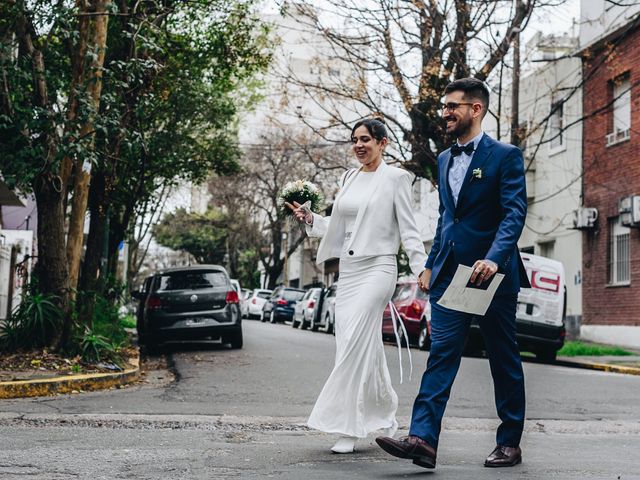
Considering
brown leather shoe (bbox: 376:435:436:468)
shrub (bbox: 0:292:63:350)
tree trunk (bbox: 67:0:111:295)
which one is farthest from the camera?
tree trunk (bbox: 67:0:111:295)

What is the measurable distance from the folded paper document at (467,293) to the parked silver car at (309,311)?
26340 mm

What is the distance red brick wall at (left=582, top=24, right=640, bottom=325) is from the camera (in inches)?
888

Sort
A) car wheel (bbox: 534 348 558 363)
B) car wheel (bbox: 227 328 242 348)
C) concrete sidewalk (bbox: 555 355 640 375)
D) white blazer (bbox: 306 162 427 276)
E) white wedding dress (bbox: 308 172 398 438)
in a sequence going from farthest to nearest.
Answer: car wheel (bbox: 534 348 558 363), car wheel (bbox: 227 328 242 348), concrete sidewalk (bbox: 555 355 640 375), white blazer (bbox: 306 162 427 276), white wedding dress (bbox: 308 172 398 438)

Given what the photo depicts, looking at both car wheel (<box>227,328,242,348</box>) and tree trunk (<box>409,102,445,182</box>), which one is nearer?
car wheel (<box>227,328,242,348</box>)

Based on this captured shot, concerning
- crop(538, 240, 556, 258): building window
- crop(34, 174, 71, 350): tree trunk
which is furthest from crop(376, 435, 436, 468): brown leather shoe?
crop(538, 240, 556, 258): building window

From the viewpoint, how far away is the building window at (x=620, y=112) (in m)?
23.2

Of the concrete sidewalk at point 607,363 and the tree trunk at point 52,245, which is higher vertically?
the tree trunk at point 52,245

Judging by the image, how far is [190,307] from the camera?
57.6 ft

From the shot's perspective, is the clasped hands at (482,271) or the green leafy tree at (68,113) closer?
the clasped hands at (482,271)

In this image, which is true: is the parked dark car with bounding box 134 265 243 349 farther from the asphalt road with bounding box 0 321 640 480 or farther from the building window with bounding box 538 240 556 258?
the building window with bounding box 538 240 556 258

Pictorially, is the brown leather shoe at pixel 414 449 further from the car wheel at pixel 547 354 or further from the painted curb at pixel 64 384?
the car wheel at pixel 547 354

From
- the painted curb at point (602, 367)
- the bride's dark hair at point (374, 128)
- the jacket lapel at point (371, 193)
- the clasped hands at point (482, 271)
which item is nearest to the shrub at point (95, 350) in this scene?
the jacket lapel at point (371, 193)

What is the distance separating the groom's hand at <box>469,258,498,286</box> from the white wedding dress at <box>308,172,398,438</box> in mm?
1100

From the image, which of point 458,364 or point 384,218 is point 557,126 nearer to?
point 384,218
